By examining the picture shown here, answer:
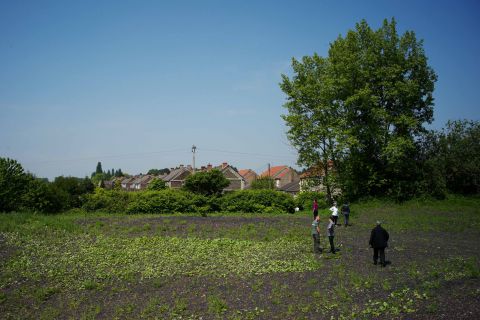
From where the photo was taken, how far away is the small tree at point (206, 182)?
4628cm

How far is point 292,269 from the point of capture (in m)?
15.9

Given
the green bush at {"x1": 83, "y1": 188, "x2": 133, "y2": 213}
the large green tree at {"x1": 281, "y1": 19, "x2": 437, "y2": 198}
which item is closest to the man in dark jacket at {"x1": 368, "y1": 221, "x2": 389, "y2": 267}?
the large green tree at {"x1": 281, "y1": 19, "x2": 437, "y2": 198}

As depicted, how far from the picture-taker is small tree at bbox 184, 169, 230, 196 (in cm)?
4628

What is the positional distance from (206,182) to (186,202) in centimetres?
645

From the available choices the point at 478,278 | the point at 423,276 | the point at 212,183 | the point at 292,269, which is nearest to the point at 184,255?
the point at 292,269

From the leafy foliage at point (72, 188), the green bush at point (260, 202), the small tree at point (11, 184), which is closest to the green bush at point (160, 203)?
the green bush at point (260, 202)

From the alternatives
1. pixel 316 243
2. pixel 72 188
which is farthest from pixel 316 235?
pixel 72 188

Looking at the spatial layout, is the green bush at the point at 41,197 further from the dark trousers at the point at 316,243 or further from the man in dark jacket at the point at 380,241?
the man in dark jacket at the point at 380,241

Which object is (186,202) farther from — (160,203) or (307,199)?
(307,199)

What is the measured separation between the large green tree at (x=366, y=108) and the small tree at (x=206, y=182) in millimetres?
11415

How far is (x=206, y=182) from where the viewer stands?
46188 mm

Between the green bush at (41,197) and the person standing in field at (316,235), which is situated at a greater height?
the green bush at (41,197)

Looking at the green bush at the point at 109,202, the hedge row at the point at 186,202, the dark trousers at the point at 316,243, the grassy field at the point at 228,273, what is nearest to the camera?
the grassy field at the point at 228,273

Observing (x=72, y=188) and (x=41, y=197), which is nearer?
(x=41, y=197)
